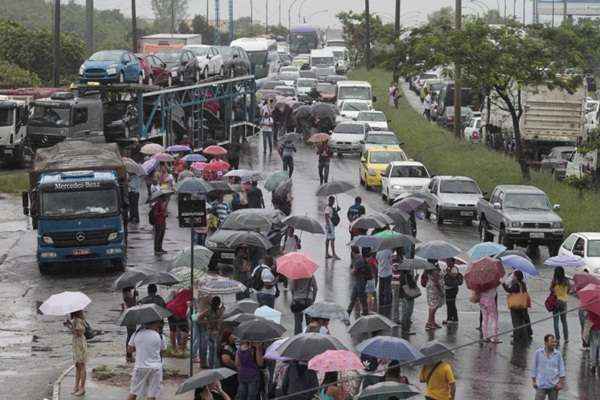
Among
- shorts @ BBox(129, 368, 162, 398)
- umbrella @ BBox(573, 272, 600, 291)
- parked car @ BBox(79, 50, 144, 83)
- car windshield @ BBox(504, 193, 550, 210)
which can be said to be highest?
parked car @ BBox(79, 50, 144, 83)

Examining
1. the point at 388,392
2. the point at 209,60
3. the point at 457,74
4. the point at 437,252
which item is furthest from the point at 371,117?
the point at 388,392

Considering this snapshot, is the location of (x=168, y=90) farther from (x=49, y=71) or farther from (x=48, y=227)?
(x=49, y=71)

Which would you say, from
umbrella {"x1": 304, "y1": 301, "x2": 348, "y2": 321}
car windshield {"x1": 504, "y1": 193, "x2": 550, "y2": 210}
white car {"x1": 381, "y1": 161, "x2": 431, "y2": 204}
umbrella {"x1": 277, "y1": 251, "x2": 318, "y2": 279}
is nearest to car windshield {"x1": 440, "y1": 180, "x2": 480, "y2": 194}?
white car {"x1": 381, "y1": 161, "x2": 431, "y2": 204}

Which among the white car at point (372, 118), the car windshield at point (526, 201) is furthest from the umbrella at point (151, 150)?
the white car at point (372, 118)

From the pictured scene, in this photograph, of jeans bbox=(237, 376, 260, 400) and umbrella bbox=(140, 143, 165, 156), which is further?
umbrella bbox=(140, 143, 165, 156)

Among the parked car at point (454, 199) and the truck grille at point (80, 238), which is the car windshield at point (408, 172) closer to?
the parked car at point (454, 199)

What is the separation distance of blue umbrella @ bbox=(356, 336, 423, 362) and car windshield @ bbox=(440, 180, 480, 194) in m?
24.4

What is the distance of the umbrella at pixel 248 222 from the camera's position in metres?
30.1

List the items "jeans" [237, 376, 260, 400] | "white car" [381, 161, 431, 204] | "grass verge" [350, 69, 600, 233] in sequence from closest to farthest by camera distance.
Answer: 1. "jeans" [237, 376, 260, 400]
2. "grass verge" [350, 69, 600, 233]
3. "white car" [381, 161, 431, 204]

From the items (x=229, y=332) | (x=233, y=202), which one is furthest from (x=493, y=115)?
(x=229, y=332)

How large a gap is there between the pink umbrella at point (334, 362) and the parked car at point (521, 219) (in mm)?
19866

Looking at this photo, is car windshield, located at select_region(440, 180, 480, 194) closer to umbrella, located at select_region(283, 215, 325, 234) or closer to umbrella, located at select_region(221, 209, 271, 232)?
umbrella, located at select_region(221, 209, 271, 232)

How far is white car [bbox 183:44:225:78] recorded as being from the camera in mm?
57500

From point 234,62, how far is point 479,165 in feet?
54.6
